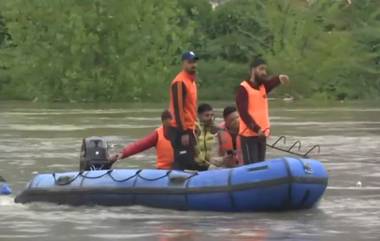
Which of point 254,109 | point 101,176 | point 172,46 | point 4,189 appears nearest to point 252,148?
point 254,109

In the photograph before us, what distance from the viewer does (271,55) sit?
213ft

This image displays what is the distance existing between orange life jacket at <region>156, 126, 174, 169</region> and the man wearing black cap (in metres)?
0.18

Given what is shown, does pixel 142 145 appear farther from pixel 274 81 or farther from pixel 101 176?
pixel 274 81

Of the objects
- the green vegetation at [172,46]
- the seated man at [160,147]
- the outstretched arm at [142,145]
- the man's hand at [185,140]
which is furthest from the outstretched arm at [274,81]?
the green vegetation at [172,46]

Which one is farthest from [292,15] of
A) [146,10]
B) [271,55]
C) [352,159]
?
[352,159]

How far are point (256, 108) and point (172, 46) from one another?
4312 centimetres

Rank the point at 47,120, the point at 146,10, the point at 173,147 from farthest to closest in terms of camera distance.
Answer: the point at 146,10, the point at 47,120, the point at 173,147

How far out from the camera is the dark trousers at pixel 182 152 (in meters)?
15.1

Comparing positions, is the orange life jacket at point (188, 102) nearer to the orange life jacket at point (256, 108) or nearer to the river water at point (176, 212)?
the orange life jacket at point (256, 108)

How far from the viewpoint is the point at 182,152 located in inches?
596

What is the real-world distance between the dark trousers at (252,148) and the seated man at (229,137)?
1.51ft

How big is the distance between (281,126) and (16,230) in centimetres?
2130

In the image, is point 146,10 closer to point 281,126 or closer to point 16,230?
point 281,126

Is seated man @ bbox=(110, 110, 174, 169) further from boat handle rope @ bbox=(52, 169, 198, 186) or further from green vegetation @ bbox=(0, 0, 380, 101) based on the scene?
green vegetation @ bbox=(0, 0, 380, 101)
